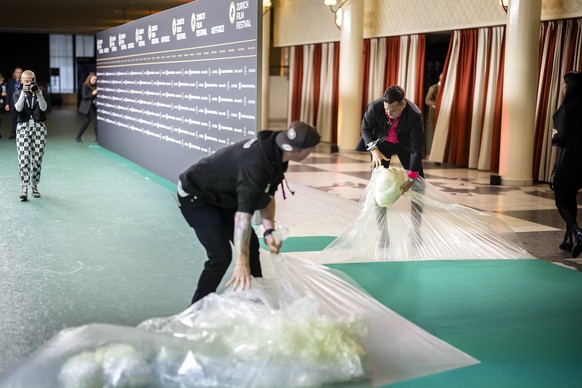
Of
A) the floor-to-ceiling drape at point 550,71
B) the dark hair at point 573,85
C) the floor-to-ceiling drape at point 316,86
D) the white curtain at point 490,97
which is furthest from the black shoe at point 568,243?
the floor-to-ceiling drape at point 316,86

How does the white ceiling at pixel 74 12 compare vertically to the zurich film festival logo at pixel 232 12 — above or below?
above

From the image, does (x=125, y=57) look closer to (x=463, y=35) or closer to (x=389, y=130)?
(x=463, y=35)

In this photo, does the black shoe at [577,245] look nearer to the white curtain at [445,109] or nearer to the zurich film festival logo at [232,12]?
the zurich film festival logo at [232,12]

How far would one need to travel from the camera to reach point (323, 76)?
698 inches

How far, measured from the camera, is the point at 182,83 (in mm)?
10836

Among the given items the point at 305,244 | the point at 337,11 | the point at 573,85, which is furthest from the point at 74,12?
the point at 573,85

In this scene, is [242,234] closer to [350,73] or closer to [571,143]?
[571,143]

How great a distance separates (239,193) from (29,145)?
6.12 metres

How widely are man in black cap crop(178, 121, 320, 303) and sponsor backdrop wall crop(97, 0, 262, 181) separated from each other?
3681 mm

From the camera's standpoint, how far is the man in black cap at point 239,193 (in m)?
3.90

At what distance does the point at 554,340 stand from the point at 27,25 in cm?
3188

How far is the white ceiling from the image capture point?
21.6 meters

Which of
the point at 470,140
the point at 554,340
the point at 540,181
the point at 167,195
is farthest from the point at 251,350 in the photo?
the point at 470,140

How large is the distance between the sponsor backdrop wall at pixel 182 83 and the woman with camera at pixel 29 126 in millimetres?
1946
